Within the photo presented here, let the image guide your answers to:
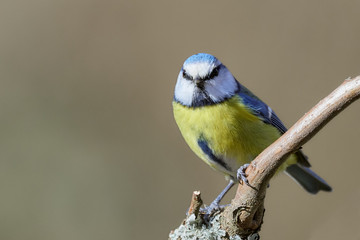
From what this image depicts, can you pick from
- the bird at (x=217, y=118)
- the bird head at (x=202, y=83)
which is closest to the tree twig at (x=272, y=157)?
the bird at (x=217, y=118)

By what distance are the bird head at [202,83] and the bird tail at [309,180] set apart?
81cm

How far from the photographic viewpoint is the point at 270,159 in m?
1.85

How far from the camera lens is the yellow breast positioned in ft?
7.93

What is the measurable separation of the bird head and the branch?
0.57 m

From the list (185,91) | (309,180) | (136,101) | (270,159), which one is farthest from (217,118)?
(136,101)

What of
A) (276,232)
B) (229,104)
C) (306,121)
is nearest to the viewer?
(306,121)

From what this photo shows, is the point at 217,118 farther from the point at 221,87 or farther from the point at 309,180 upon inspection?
the point at 309,180

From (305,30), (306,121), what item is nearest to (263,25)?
(305,30)

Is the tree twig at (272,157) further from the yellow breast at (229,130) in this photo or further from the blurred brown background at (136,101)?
the blurred brown background at (136,101)

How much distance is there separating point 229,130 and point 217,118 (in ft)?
0.24

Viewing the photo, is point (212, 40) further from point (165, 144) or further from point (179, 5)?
point (165, 144)

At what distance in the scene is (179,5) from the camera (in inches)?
162

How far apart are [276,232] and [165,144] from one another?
994 mm

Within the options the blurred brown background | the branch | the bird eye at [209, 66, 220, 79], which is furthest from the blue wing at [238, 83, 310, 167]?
the blurred brown background
